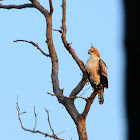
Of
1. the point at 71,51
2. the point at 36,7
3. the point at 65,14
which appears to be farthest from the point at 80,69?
the point at 36,7

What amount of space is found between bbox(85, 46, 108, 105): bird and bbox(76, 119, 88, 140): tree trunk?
4.64 feet

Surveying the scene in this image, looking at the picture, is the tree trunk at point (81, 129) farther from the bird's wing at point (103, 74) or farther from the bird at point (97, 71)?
the bird's wing at point (103, 74)

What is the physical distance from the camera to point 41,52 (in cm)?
627

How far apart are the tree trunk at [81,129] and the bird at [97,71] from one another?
4.64 ft

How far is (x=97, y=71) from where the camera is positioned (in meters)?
7.16

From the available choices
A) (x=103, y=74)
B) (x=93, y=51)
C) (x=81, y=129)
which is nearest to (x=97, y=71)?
(x=103, y=74)

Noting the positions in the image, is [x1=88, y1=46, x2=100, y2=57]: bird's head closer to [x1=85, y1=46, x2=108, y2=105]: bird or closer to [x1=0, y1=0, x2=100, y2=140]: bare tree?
[x1=85, y1=46, x2=108, y2=105]: bird

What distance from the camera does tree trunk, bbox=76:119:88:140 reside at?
556cm

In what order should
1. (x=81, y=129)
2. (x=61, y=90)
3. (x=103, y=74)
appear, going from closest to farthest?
1. (x=81, y=129)
2. (x=61, y=90)
3. (x=103, y=74)

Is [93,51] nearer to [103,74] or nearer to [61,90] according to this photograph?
[103,74]

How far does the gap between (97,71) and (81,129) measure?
1835mm

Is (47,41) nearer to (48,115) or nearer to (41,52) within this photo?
(41,52)

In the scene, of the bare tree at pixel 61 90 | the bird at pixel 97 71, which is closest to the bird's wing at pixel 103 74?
the bird at pixel 97 71

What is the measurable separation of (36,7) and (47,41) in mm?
820
